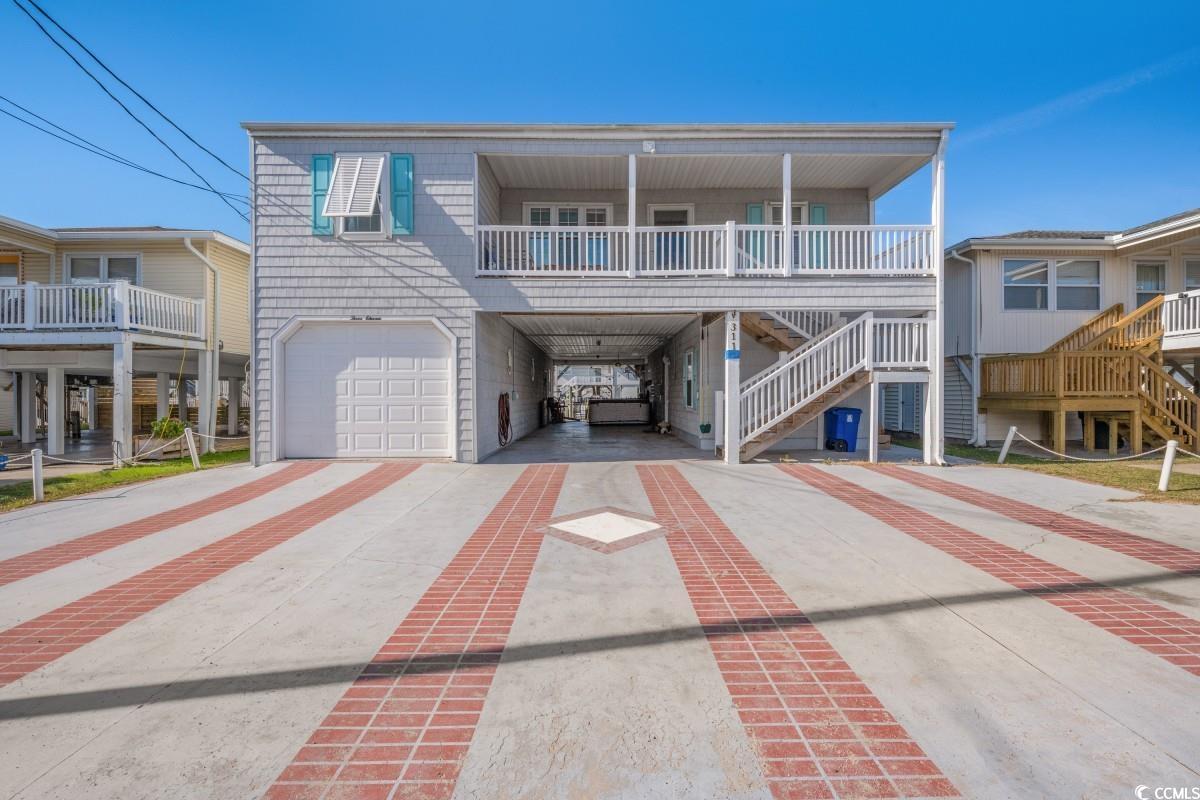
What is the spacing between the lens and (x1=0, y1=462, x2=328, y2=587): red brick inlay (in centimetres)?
450

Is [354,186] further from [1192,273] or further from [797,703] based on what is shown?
[1192,273]

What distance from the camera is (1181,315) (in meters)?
11.7

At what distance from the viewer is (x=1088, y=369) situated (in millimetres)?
11453

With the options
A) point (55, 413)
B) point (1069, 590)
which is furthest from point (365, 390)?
point (1069, 590)

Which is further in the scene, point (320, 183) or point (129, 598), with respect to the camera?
point (320, 183)

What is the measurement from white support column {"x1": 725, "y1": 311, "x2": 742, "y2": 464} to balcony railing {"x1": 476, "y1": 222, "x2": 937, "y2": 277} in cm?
106

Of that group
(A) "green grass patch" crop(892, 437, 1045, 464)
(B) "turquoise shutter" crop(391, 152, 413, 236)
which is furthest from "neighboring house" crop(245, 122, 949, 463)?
(A) "green grass patch" crop(892, 437, 1045, 464)

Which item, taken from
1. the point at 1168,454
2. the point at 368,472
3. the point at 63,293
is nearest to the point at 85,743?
the point at 368,472

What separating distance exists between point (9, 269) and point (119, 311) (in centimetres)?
645

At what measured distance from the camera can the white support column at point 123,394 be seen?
36.8 feet

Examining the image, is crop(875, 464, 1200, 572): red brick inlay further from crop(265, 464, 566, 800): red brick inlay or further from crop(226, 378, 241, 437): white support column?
crop(226, 378, 241, 437): white support column

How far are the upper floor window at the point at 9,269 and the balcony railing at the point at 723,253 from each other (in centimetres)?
1388

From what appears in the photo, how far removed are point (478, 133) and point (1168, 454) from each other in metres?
11.6

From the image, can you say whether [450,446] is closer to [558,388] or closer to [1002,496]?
[1002,496]
